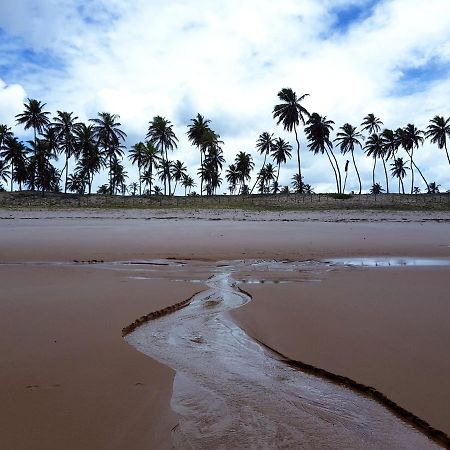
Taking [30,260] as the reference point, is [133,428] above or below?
below

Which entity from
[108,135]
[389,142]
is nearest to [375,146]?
[389,142]

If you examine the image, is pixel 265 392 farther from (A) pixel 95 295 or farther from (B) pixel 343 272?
(B) pixel 343 272

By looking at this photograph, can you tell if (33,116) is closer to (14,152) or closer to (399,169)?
(14,152)

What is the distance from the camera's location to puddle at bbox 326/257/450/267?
8.15 m

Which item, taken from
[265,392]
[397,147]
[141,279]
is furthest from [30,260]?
[397,147]

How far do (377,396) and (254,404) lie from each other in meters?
0.79

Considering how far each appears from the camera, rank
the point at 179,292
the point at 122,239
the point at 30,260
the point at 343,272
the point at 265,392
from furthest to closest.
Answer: the point at 122,239 < the point at 30,260 < the point at 343,272 < the point at 179,292 < the point at 265,392

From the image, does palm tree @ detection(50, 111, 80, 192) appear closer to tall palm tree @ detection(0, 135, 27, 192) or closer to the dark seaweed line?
tall palm tree @ detection(0, 135, 27, 192)

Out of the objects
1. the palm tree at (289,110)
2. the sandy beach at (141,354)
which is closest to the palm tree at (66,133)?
the palm tree at (289,110)

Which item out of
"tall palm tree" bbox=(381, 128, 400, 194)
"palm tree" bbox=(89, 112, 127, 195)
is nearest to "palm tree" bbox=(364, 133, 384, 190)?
"tall palm tree" bbox=(381, 128, 400, 194)

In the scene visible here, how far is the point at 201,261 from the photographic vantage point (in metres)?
8.98

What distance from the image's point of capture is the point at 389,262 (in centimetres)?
855

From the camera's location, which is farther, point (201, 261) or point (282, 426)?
point (201, 261)

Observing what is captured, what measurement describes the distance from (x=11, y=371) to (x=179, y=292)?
2.83 metres
